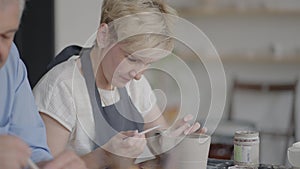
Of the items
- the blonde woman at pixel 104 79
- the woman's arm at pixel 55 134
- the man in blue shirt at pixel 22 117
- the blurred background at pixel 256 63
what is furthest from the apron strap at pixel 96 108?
the blurred background at pixel 256 63

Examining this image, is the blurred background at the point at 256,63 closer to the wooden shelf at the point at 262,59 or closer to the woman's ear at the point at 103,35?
the wooden shelf at the point at 262,59

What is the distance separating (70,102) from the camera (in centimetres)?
153

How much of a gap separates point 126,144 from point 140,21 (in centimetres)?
35

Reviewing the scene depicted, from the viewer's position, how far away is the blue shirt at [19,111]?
4.25 feet

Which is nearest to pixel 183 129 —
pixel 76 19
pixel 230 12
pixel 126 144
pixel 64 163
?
pixel 126 144

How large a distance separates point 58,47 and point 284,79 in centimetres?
164

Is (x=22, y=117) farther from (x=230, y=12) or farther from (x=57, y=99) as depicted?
(x=230, y=12)

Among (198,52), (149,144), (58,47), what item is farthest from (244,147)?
(198,52)

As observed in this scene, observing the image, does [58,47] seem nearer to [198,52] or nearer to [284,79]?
[198,52]

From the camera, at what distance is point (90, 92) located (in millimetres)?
1588

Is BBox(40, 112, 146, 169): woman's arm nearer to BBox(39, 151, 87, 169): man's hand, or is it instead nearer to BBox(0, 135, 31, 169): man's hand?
BBox(39, 151, 87, 169): man's hand

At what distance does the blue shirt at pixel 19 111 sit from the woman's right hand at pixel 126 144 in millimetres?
166

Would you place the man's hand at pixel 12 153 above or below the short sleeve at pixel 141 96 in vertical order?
above

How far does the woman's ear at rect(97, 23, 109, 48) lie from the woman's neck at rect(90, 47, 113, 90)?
0.8 inches
